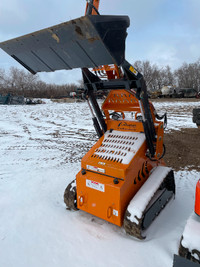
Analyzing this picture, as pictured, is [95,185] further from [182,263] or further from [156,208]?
[182,263]

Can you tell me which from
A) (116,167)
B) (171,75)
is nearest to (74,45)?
(116,167)

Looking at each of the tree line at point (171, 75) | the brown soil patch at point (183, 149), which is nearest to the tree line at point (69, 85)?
the tree line at point (171, 75)

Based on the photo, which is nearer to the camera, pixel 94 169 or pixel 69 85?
A: pixel 94 169

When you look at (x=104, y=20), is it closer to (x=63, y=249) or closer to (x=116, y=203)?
(x=116, y=203)

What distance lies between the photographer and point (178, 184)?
13.2 ft

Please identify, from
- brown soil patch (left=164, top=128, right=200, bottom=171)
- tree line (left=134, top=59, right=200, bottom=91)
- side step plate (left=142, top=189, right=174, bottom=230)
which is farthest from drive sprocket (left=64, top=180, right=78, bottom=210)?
tree line (left=134, top=59, right=200, bottom=91)

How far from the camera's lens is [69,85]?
5359 centimetres

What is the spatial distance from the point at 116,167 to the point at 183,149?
421 cm

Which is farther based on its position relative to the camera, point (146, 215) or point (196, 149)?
point (196, 149)

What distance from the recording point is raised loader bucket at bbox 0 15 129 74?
69.9 inches

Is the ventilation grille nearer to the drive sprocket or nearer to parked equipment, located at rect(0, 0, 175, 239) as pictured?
parked equipment, located at rect(0, 0, 175, 239)

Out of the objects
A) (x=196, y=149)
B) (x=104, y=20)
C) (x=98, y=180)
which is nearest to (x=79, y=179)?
(x=98, y=180)

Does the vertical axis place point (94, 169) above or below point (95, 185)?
above

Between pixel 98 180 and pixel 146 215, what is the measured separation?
0.74 metres
